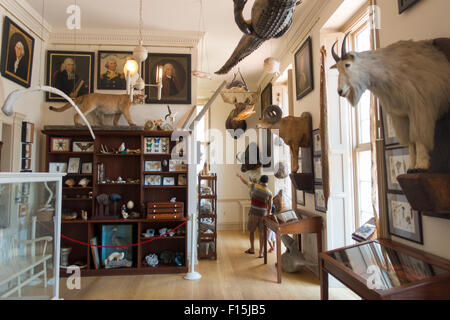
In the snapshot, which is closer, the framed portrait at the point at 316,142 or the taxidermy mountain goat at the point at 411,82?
the taxidermy mountain goat at the point at 411,82

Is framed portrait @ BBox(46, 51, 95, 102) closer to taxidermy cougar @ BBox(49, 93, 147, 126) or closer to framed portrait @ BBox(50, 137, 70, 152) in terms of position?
taxidermy cougar @ BBox(49, 93, 147, 126)

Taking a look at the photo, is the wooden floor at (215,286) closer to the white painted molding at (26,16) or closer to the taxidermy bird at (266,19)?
the taxidermy bird at (266,19)

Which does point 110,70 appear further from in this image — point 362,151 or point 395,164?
point 395,164

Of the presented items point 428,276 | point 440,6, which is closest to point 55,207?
point 428,276

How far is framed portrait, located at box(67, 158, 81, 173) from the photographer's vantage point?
4473 mm

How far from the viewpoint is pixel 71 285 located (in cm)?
390

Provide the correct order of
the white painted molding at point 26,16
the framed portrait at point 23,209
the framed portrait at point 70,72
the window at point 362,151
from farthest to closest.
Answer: the framed portrait at point 70,72 < the white painted molding at point 26,16 < the window at point 362,151 < the framed portrait at point 23,209

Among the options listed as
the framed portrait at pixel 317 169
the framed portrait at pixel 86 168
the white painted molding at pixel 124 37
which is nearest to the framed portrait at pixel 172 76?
the white painted molding at pixel 124 37

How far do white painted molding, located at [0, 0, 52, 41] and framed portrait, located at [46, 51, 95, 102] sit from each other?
0.39 m

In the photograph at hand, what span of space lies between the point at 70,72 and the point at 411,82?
503 centimetres

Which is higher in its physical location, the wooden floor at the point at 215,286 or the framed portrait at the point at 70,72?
the framed portrait at the point at 70,72

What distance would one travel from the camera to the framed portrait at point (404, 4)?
2016mm

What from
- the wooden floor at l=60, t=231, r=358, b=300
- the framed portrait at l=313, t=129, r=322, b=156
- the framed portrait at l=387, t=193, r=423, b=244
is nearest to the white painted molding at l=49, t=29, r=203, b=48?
the framed portrait at l=313, t=129, r=322, b=156

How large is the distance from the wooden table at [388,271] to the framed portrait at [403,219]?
103mm
